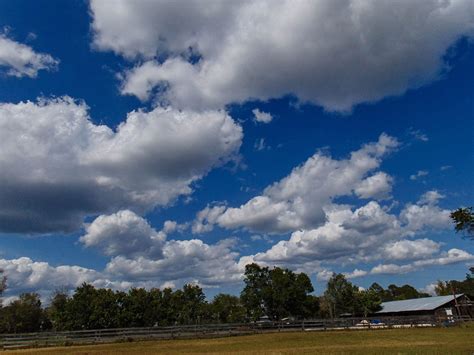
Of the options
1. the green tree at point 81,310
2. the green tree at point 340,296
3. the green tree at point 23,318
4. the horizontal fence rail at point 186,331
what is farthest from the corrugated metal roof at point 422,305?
the green tree at point 23,318

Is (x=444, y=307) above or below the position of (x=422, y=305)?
below

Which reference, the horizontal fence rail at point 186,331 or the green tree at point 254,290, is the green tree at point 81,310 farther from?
the green tree at point 254,290

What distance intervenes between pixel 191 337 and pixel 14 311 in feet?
236

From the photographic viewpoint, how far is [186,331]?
52406 mm

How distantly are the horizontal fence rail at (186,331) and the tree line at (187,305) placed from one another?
1820cm

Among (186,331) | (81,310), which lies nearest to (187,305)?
(81,310)

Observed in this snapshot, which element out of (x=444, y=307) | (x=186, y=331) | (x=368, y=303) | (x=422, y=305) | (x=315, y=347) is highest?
(x=368, y=303)

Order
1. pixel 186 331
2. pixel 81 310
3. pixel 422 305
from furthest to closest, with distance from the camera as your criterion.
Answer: pixel 422 305, pixel 81 310, pixel 186 331

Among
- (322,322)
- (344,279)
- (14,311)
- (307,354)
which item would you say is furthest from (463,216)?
(14,311)

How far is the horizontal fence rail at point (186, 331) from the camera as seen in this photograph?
46438 millimetres

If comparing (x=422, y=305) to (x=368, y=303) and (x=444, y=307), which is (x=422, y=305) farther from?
(x=368, y=303)

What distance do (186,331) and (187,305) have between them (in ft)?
121

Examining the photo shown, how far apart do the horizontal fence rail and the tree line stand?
59.7ft

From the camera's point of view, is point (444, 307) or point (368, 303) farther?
point (368, 303)
